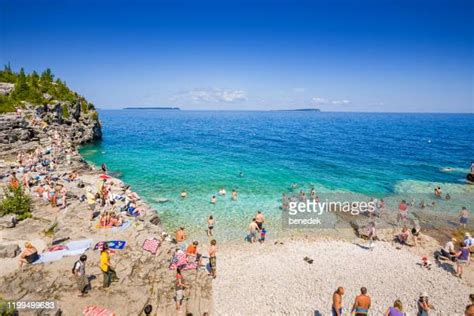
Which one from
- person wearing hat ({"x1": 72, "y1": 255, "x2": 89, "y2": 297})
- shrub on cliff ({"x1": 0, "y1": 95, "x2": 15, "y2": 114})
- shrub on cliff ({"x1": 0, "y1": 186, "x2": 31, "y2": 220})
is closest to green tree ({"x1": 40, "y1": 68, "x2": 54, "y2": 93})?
shrub on cliff ({"x1": 0, "y1": 95, "x2": 15, "y2": 114})

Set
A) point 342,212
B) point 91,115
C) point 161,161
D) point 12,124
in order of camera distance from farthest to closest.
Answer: point 91,115, point 161,161, point 12,124, point 342,212

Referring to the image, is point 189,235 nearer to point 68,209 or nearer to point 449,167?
point 68,209

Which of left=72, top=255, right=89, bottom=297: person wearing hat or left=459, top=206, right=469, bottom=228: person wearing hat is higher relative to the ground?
left=72, top=255, right=89, bottom=297: person wearing hat

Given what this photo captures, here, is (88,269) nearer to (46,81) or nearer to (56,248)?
(56,248)

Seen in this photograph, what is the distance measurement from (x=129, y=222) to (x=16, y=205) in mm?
8125

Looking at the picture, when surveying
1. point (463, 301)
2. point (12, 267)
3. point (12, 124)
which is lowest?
point (463, 301)

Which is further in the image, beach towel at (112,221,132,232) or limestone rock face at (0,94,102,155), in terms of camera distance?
limestone rock face at (0,94,102,155)

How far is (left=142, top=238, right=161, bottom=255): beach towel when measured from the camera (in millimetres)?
14305

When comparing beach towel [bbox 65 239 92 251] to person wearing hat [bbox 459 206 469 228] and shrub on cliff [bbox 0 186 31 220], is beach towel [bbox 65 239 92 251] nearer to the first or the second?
shrub on cliff [bbox 0 186 31 220]

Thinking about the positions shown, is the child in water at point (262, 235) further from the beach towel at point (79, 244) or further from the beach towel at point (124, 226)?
the beach towel at point (79, 244)

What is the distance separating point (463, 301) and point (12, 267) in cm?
2273

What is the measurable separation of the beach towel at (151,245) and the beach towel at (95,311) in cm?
415

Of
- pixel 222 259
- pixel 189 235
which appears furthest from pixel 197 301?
pixel 189 235

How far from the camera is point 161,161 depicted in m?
43.9
